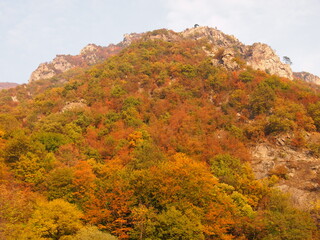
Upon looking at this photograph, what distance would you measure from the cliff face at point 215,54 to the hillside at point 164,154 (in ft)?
6.42

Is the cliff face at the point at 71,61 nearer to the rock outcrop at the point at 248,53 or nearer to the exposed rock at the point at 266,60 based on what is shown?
the rock outcrop at the point at 248,53

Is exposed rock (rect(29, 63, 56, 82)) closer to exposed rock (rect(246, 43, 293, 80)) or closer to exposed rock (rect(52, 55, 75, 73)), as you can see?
exposed rock (rect(52, 55, 75, 73))

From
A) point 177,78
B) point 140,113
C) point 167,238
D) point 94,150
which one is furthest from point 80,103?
point 167,238

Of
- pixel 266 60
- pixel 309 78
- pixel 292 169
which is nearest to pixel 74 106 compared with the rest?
pixel 292 169

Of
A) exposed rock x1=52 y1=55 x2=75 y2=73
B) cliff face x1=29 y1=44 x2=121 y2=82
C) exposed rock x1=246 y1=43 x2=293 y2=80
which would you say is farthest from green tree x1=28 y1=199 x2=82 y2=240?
exposed rock x1=52 y1=55 x2=75 y2=73

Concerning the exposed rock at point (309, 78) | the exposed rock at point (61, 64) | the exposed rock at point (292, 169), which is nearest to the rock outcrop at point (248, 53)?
the exposed rock at point (292, 169)

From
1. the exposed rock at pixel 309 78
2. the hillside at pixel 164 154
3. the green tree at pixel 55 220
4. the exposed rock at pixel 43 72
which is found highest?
the exposed rock at pixel 309 78

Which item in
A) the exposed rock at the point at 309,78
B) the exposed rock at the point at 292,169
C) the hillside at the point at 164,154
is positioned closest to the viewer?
the hillside at the point at 164,154

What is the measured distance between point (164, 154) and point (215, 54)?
141ft

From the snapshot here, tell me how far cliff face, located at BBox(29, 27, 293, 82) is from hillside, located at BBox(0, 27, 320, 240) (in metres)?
1.96

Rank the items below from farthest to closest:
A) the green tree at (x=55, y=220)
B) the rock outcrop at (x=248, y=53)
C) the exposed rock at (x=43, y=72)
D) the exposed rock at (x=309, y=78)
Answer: the exposed rock at (x=309, y=78)
the exposed rock at (x=43, y=72)
the rock outcrop at (x=248, y=53)
the green tree at (x=55, y=220)

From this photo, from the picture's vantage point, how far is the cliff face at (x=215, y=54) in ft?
228

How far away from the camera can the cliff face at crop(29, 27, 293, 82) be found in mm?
69575

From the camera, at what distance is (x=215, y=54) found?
71.9m
